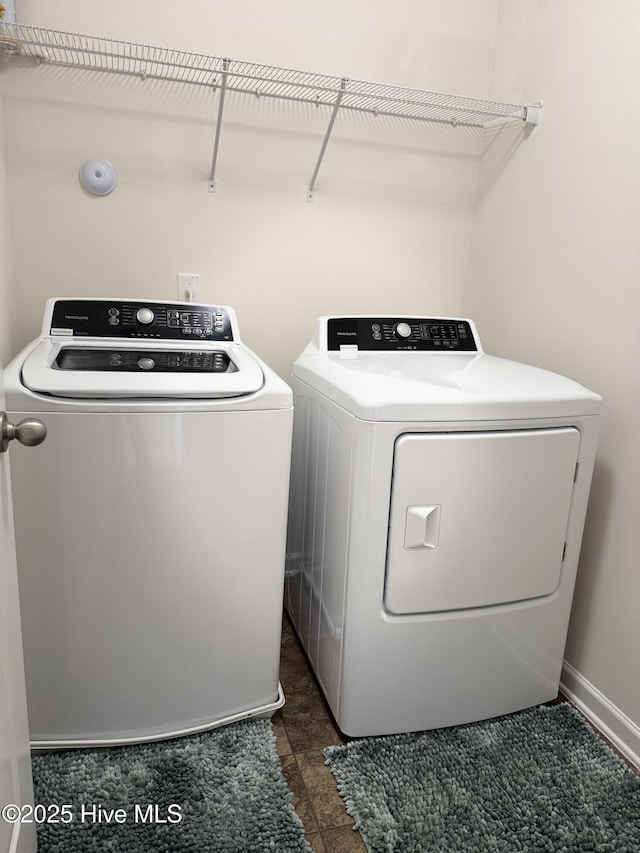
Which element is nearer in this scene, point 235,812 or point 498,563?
point 235,812

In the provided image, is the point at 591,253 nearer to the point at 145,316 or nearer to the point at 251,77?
the point at 251,77

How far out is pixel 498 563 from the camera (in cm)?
152

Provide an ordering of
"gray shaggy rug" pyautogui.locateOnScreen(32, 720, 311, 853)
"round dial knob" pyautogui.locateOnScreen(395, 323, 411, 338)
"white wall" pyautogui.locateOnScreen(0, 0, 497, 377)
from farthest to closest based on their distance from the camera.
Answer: "round dial knob" pyautogui.locateOnScreen(395, 323, 411, 338)
"white wall" pyautogui.locateOnScreen(0, 0, 497, 377)
"gray shaggy rug" pyautogui.locateOnScreen(32, 720, 311, 853)

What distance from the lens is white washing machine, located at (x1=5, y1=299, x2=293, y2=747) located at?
4.27 feet

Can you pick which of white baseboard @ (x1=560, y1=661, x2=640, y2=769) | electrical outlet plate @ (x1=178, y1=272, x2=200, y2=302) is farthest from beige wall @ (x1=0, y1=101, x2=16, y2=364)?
white baseboard @ (x1=560, y1=661, x2=640, y2=769)

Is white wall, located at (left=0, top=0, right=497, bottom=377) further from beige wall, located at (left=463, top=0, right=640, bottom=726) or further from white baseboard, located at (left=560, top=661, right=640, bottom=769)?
white baseboard, located at (left=560, top=661, right=640, bottom=769)

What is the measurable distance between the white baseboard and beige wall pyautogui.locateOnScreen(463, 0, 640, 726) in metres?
0.02

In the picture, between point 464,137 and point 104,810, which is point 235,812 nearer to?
point 104,810

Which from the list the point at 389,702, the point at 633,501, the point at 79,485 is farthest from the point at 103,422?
the point at 633,501

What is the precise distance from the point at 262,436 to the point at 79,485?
1.39 feet

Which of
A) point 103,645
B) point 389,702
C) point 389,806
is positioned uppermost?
point 103,645

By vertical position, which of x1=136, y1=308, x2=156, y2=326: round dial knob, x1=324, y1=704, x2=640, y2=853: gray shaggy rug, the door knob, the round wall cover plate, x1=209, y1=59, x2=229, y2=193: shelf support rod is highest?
x1=209, y1=59, x2=229, y2=193: shelf support rod

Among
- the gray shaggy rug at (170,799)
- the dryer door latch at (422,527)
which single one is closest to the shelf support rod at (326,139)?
the dryer door latch at (422,527)

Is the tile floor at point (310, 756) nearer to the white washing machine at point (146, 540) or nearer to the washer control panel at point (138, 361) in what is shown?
the white washing machine at point (146, 540)
